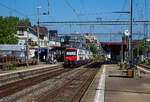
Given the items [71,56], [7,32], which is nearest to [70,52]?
[71,56]

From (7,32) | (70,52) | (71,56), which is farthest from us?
(7,32)

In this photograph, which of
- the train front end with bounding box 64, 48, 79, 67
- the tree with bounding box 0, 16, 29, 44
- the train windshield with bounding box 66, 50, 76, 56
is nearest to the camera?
the train front end with bounding box 64, 48, 79, 67

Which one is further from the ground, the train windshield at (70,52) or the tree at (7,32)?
the tree at (7,32)

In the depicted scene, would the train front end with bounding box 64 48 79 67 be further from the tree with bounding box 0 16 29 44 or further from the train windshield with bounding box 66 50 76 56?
the tree with bounding box 0 16 29 44

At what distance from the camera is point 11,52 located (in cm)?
4147

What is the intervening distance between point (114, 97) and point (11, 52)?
32.7 metres

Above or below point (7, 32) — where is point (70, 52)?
below

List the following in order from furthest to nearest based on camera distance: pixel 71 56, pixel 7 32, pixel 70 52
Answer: pixel 7 32, pixel 70 52, pixel 71 56

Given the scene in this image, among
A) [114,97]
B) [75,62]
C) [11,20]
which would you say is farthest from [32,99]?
[11,20]

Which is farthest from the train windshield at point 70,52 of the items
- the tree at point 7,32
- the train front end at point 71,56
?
the tree at point 7,32

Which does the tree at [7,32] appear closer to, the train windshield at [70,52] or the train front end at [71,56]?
the train windshield at [70,52]

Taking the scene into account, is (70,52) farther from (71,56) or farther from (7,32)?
(7,32)

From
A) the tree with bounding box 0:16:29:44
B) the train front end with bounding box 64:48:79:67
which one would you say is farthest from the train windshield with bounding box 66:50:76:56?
the tree with bounding box 0:16:29:44

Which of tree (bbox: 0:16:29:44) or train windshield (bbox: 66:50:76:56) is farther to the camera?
tree (bbox: 0:16:29:44)
